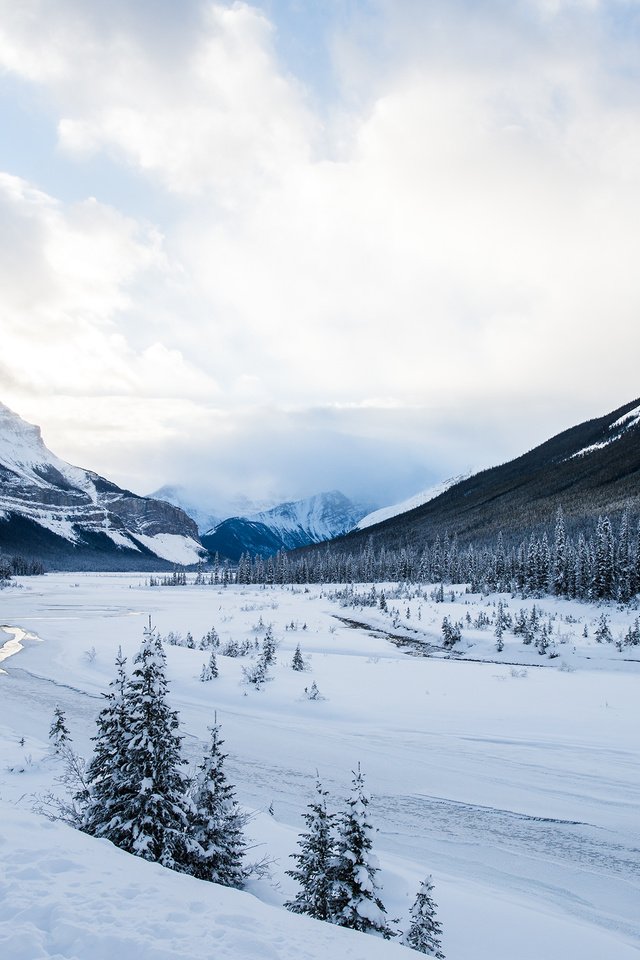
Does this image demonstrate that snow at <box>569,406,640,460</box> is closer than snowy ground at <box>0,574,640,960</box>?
No

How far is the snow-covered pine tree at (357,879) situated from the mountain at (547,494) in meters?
93.6

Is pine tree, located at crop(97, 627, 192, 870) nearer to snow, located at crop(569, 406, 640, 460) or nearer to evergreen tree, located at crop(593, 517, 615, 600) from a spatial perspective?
evergreen tree, located at crop(593, 517, 615, 600)

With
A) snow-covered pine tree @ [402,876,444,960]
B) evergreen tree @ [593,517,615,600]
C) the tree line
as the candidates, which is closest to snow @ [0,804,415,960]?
snow-covered pine tree @ [402,876,444,960]

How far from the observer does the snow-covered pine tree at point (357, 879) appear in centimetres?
535

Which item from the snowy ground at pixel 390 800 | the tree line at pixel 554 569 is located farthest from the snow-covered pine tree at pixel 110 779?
the tree line at pixel 554 569

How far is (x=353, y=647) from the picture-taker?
3066 centimetres

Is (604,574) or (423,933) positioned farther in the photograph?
(604,574)

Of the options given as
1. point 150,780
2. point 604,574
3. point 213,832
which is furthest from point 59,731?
point 604,574

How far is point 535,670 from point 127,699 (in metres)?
20.9

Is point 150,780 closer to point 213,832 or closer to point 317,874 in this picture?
point 213,832

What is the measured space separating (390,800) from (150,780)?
6467 mm

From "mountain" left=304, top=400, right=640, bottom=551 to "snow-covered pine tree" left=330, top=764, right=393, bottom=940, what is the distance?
93.6 metres

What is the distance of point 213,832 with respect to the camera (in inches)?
259

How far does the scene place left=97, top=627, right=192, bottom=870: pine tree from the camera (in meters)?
6.60
